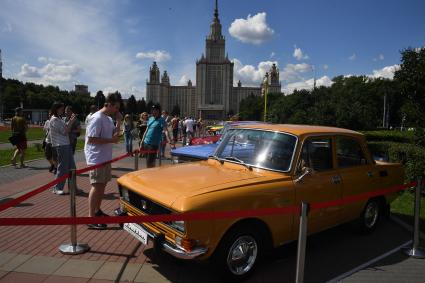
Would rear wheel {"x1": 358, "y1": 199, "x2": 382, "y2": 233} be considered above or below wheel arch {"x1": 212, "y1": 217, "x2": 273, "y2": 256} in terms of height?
below

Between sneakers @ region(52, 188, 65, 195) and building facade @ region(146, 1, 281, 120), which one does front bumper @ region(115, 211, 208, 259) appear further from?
building facade @ region(146, 1, 281, 120)

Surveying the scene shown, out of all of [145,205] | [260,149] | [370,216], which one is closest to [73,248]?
[145,205]

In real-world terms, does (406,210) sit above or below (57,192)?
below

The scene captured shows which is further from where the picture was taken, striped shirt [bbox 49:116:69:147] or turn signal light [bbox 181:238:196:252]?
striped shirt [bbox 49:116:69:147]

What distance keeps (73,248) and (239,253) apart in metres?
2.24

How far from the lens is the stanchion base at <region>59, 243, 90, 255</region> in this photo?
187 inches

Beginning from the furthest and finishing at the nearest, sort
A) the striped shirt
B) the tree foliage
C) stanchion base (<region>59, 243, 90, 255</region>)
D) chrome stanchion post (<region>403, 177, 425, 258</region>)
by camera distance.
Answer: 1. the tree foliage
2. the striped shirt
3. chrome stanchion post (<region>403, 177, 425, 258</region>)
4. stanchion base (<region>59, 243, 90, 255</region>)

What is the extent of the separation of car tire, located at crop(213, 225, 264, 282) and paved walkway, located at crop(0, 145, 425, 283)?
0.26m

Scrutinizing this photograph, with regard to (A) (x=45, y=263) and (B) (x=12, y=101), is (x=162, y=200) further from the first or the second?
(B) (x=12, y=101)

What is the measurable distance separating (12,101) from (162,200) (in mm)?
98078

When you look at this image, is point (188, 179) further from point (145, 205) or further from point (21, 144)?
point (21, 144)

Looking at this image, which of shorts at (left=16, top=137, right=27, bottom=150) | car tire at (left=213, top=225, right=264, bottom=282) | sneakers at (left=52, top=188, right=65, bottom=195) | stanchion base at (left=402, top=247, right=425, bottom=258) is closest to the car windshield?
car tire at (left=213, top=225, right=264, bottom=282)

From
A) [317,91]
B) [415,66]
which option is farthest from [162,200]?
[317,91]

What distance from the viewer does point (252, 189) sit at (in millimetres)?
4113
